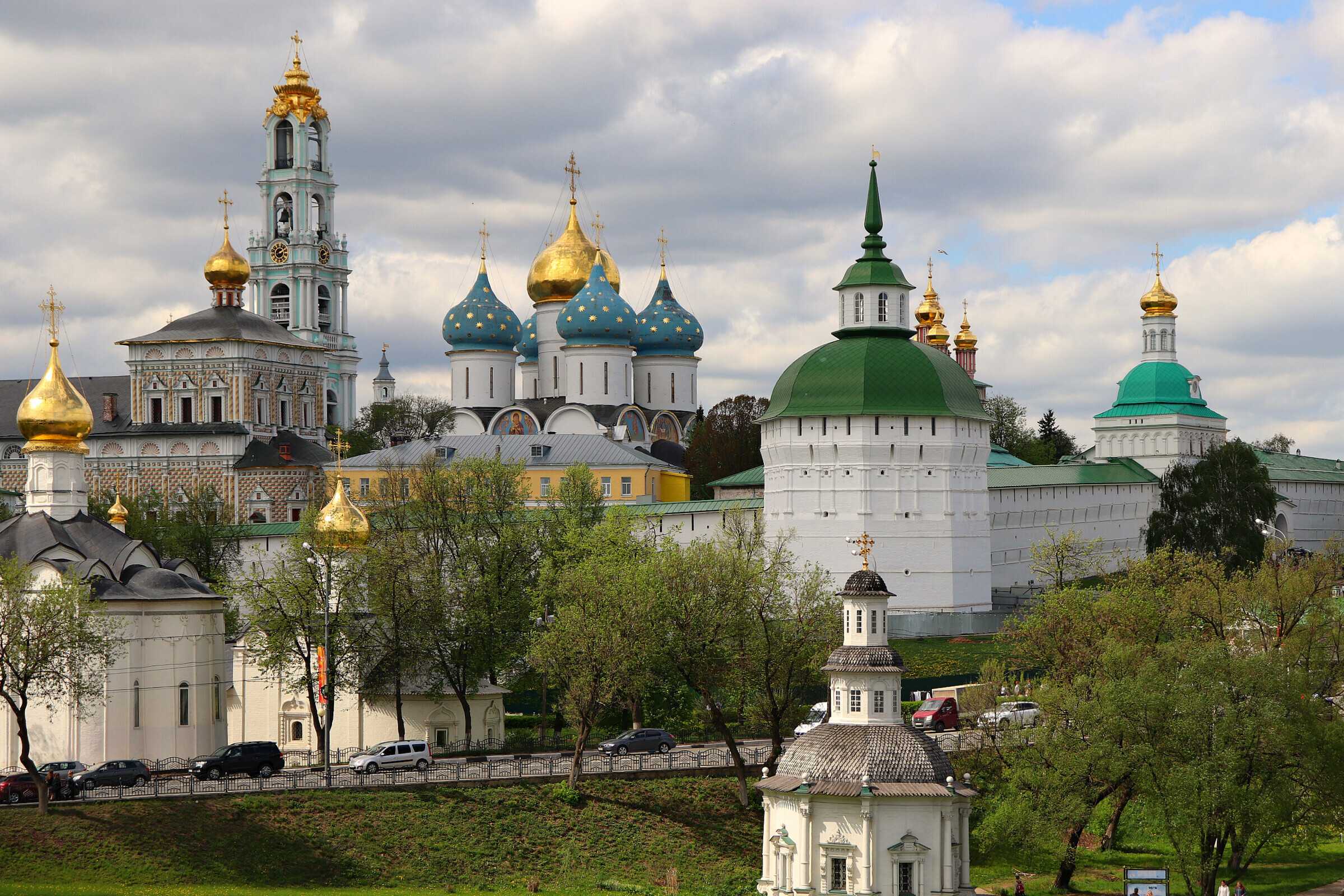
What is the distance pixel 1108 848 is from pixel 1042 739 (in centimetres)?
426

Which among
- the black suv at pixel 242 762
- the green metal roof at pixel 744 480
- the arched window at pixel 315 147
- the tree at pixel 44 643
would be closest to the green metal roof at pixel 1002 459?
the green metal roof at pixel 744 480

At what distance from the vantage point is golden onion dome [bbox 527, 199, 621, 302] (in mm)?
81438

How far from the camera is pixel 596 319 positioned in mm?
77250

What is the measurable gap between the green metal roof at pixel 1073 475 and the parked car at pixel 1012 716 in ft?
75.6

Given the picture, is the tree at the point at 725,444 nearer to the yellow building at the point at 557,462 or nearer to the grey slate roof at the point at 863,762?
the yellow building at the point at 557,462

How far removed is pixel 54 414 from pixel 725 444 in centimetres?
3454

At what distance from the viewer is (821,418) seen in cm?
5647

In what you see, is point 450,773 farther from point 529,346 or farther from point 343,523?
point 529,346

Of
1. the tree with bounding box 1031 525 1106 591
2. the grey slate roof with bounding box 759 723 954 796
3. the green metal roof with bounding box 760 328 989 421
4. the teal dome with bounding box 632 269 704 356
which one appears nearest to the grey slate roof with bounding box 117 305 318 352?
the teal dome with bounding box 632 269 704 356

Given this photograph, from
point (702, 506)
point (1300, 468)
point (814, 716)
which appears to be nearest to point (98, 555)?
point (814, 716)

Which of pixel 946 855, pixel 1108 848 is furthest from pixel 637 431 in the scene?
pixel 946 855

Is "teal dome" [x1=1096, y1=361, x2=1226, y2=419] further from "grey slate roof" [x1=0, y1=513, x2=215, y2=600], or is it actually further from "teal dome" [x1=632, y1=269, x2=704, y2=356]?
"grey slate roof" [x1=0, y1=513, x2=215, y2=600]

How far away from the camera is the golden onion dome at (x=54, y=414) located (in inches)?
1750

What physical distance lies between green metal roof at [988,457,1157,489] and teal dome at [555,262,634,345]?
16.2 meters
